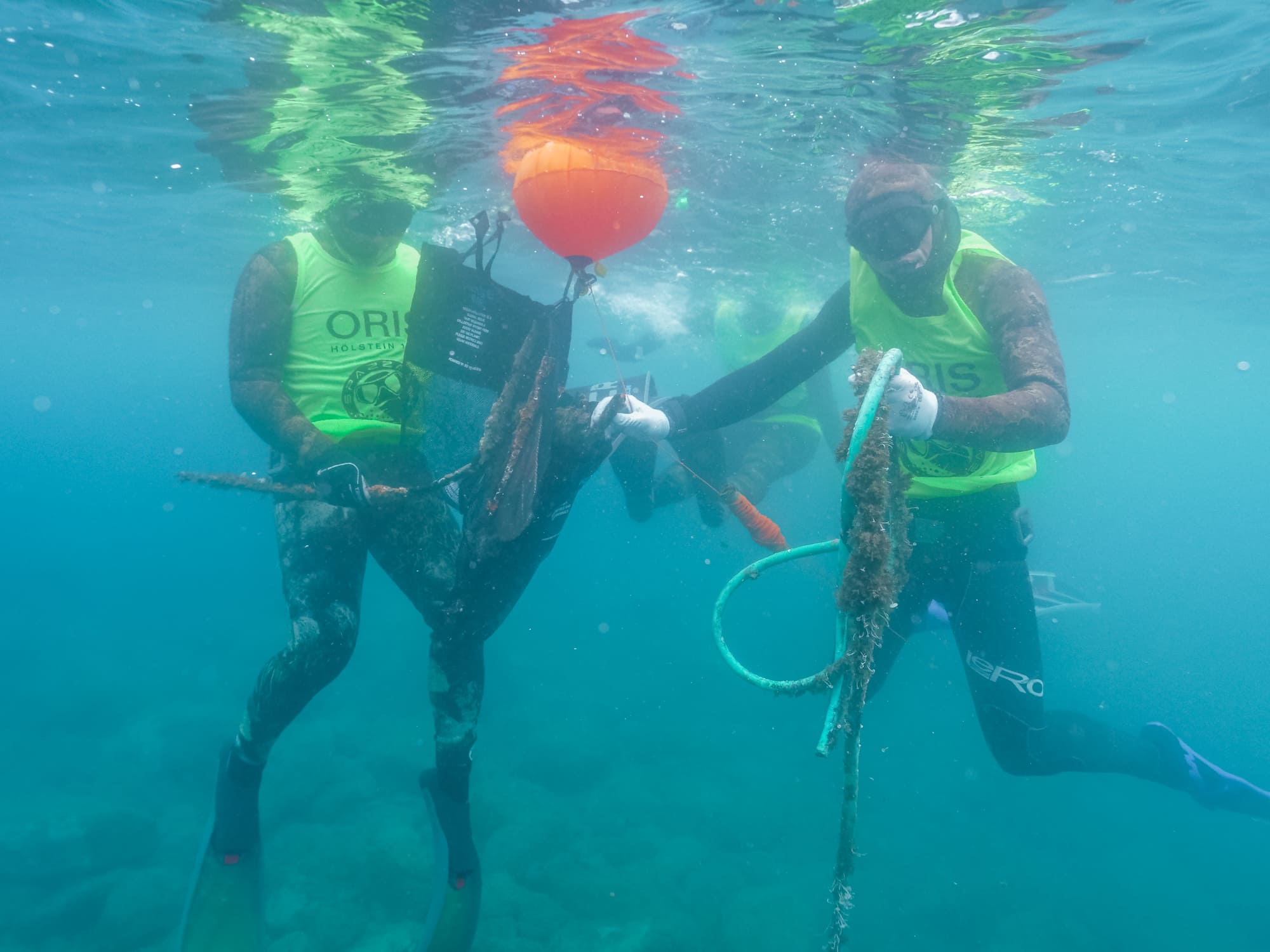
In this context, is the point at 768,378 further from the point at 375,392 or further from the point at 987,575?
the point at 375,392

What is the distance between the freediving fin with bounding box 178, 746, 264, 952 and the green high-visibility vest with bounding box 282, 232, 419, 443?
240 cm

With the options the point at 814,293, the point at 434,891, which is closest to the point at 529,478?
the point at 434,891

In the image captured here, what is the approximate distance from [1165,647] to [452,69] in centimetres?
2768

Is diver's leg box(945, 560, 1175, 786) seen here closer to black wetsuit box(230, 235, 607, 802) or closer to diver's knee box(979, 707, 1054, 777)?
diver's knee box(979, 707, 1054, 777)

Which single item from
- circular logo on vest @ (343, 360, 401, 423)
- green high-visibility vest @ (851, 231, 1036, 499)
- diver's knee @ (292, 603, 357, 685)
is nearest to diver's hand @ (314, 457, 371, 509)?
diver's knee @ (292, 603, 357, 685)

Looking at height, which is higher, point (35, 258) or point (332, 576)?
point (332, 576)

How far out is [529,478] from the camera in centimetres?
348

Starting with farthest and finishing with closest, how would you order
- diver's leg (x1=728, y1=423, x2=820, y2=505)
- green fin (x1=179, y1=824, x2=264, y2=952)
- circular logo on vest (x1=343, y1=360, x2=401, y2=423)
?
1. diver's leg (x1=728, y1=423, x2=820, y2=505)
2. circular logo on vest (x1=343, y1=360, x2=401, y2=423)
3. green fin (x1=179, y1=824, x2=264, y2=952)

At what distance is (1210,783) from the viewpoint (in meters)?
5.08

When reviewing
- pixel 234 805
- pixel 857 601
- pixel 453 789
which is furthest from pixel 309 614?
pixel 857 601

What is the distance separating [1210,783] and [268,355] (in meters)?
7.86

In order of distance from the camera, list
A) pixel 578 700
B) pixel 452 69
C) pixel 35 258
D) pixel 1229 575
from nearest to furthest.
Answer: pixel 452 69 → pixel 578 700 → pixel 35 258 → pixel 1229 575

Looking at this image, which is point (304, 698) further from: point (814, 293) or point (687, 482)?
point (814, 293)

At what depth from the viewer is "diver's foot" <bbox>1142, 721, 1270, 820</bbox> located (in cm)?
506
